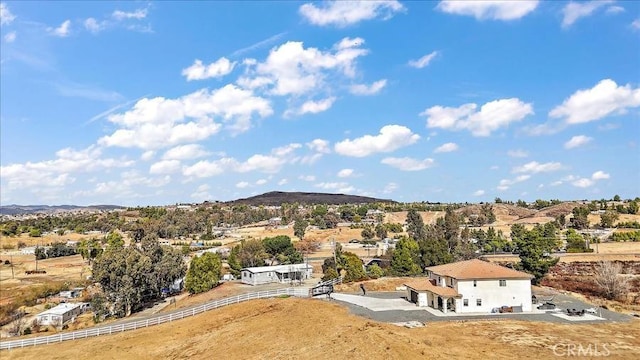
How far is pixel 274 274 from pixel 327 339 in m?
40.2

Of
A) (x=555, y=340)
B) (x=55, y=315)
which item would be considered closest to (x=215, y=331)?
(x=555, y=340)

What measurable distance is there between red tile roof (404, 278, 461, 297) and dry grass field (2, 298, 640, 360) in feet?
16.3

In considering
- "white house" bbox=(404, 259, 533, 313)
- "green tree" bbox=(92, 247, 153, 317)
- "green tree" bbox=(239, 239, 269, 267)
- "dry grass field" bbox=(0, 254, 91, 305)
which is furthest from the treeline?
"dry grass field" bbox=(0, 254, 91, 305)

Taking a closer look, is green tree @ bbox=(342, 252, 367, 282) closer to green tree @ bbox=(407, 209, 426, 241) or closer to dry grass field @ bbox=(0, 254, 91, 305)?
green tree @ bbox=(407, 209, 426, 241)

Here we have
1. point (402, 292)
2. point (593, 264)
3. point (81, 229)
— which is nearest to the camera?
point (402, 292)

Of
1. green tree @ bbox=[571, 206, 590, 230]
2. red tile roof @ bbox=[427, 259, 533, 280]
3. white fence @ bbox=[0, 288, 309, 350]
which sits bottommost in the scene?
white fence @ bbox=[0, 288, 309, 350]

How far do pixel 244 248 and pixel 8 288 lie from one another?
40.5 metres

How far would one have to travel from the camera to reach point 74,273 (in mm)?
97750

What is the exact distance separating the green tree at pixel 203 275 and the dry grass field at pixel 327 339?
2500cm

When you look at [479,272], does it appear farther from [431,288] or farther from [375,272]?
[375,272]

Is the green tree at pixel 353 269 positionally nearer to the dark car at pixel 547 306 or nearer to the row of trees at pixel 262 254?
the row of trees at pixel 262 254

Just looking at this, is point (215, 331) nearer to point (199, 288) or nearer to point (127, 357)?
point (127, 357)

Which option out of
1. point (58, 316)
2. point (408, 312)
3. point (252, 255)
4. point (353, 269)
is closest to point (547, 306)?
point (408, 312)

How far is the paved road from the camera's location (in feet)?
123
